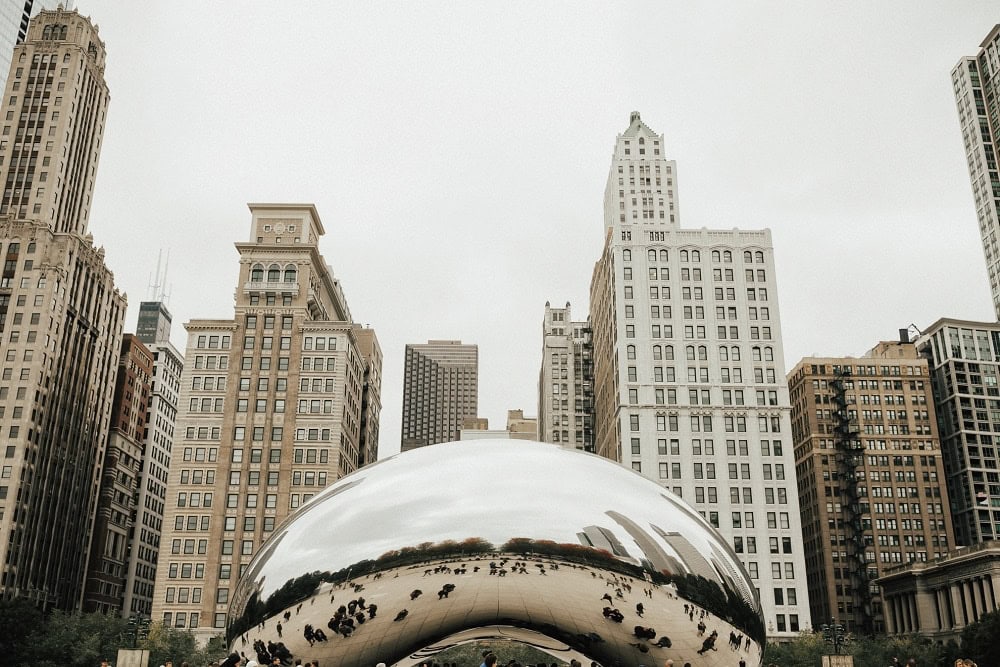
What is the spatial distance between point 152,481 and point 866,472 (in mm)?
106622

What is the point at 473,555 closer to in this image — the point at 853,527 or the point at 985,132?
the point at 853,527

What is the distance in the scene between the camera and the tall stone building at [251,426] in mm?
83625

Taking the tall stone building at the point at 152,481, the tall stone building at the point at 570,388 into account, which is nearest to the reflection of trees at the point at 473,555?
the tall stone building at the point at 570,388

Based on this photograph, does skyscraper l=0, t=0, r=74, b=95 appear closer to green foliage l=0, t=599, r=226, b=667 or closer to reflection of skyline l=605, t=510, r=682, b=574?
green foliage l=0, t=599, r=226, b=667

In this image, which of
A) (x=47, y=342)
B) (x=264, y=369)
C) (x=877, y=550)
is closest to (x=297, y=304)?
(x=264, y=369)

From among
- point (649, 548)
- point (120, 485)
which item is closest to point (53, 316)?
point (120, 485)

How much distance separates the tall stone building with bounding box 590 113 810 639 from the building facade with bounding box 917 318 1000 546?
5216 centimetres

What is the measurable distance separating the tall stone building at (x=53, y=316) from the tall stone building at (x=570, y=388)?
62642 millimetres

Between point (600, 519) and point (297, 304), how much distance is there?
90792mm

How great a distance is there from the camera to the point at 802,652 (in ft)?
204

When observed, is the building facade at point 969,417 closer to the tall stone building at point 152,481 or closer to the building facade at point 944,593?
the building facade at point 944,593

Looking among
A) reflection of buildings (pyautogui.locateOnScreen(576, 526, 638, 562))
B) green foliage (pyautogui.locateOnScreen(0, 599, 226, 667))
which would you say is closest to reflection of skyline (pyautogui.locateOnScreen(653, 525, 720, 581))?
reflection of buildings (pyautogui.locateOnScreen(576, 526, 638, 562))

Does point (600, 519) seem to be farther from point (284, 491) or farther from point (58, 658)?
point (284, 491)

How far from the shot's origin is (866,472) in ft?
390
